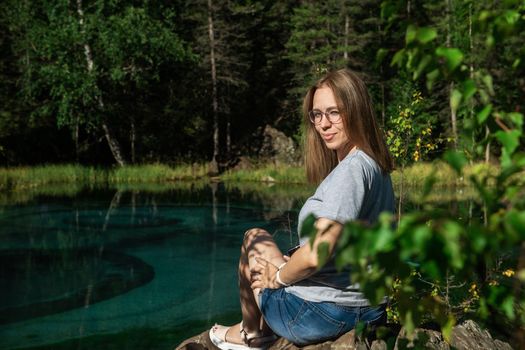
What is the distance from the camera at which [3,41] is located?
Answer: 20.1m

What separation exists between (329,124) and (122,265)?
5.50 metres

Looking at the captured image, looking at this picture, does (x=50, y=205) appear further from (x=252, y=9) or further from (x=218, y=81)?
(x=252, y=9)

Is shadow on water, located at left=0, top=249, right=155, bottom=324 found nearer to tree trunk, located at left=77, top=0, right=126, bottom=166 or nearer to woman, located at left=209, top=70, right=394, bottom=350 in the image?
woman, located at left=209, top=70, right=394, bottom=350

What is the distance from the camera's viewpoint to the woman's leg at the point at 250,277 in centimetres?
260

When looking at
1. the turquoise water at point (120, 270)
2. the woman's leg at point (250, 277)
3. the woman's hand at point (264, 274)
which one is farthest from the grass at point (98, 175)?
the woman's hand at point (264, 274)

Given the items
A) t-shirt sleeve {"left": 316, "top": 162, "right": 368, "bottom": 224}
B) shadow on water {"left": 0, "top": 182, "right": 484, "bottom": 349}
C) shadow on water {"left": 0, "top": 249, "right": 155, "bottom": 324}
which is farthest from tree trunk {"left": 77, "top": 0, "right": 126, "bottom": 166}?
t-shirt sleeve {"left": 316, "top": 162, "right": 368, "bottom": 224}

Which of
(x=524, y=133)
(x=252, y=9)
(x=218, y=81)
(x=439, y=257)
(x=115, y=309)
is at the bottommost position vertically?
(x=115, y=309)

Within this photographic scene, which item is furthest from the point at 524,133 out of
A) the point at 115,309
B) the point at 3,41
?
the point at 3,41

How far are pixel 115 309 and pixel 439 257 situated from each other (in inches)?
200

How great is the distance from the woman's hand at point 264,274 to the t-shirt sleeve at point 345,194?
509mm

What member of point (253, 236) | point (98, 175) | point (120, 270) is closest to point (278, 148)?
point (98, 175)

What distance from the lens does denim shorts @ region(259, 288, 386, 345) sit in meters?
2.35

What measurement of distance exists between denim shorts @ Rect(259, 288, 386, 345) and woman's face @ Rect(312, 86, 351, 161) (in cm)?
61

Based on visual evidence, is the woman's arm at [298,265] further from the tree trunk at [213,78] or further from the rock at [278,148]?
the tree trunk at [213,78]
